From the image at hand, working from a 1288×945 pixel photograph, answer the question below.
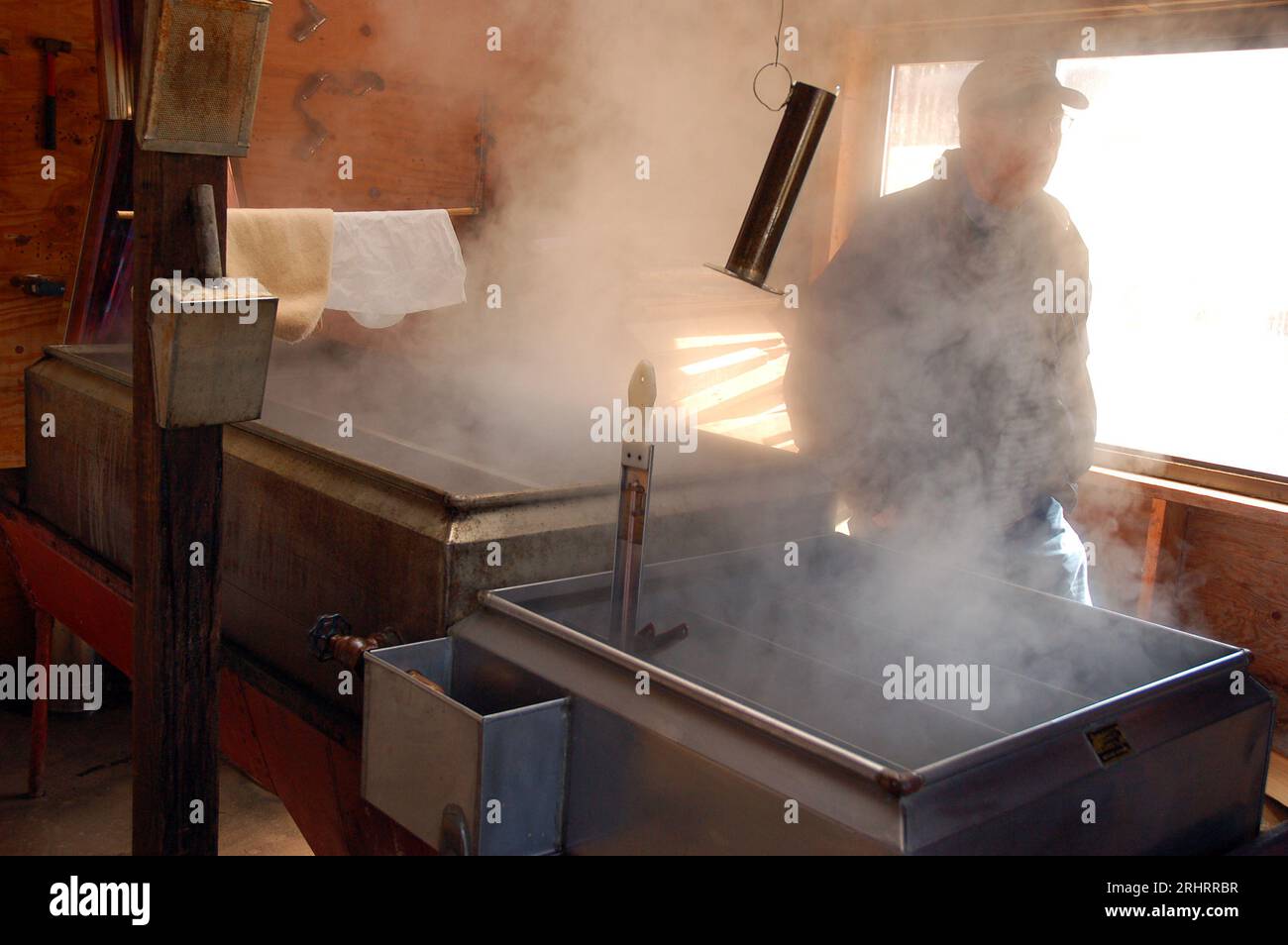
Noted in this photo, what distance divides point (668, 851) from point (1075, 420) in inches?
70.1

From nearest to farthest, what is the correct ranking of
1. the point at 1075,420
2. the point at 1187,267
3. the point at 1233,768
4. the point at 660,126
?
the point at 1233,768 → the point at 1075,420 → the point at 660,126 → the point at 1187,267

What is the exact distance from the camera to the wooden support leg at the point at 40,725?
3.32 m

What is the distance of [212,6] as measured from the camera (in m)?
1.32

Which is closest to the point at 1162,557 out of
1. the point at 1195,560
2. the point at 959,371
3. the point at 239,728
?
the point at 1195,560

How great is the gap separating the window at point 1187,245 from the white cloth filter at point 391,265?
2339 millimetres

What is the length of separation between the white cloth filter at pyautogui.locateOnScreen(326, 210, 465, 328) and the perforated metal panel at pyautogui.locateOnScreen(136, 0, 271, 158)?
1396 millimetres

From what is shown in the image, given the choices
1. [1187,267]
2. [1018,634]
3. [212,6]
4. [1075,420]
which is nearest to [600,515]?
[1018,634]

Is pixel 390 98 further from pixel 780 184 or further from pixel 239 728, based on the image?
pixel 780 184

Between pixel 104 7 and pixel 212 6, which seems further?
pixel 104 7

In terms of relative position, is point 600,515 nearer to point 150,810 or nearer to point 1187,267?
point 150,810

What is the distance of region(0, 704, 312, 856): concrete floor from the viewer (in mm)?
3354

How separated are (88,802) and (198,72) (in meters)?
2.98

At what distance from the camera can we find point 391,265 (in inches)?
117

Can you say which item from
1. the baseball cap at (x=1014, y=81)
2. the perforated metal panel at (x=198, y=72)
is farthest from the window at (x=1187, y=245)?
the perforated metal panel at (x=198, y=72)
